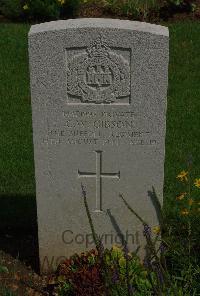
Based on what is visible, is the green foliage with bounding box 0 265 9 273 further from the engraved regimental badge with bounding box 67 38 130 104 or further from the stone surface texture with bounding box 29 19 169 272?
the engraved regimental badge with bounding box 67 38 130 104

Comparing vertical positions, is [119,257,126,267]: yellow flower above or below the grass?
below

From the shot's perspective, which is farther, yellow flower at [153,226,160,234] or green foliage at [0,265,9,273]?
green foliage at [0,265,9,273]

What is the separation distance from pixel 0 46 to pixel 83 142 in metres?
5.62

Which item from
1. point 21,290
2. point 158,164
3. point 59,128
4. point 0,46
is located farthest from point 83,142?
point 0,46

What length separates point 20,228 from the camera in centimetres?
570

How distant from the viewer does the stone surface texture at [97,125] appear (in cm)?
433

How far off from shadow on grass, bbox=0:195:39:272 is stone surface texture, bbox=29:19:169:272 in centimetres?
39

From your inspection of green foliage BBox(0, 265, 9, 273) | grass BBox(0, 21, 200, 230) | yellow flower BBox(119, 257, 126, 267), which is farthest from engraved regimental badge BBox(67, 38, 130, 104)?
grass BBox(0, 21, 200, 230)

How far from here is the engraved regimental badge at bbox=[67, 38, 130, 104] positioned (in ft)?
14.3

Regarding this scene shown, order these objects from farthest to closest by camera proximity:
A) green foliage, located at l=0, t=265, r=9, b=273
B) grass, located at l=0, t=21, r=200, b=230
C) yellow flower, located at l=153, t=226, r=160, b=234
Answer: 1. grass, located at l=0, t=21, r=200, b=230
2. green foliage, located at l=0, t=265, r=9, b=273
3. yellow flower, located at l=153, t=226, r=160, b=234

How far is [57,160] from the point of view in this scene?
467cm

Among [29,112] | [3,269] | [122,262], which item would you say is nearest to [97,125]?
[122,262]

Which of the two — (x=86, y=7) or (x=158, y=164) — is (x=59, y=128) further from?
(x=86, y=7)

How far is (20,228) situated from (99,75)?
6.05 feet
